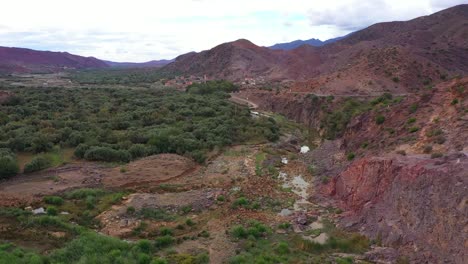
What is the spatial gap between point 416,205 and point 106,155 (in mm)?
23120

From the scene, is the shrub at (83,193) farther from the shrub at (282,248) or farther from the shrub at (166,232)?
the shrub at (282,248)

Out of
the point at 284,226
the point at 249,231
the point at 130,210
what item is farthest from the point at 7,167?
the point at 284,226

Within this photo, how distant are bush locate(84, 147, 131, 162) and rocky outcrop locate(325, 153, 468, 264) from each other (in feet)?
58.9

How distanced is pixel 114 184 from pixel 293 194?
39.1ft

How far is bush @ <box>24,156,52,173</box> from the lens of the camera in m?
30.1

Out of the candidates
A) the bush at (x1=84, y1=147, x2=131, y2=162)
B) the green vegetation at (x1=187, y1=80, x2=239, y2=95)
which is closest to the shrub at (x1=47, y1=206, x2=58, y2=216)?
the bush at (x1=84, y1=147, x2=131, y2=162)

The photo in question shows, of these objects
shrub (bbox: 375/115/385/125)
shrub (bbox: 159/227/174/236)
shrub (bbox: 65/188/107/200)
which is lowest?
shrub (bbox: 159/227/174/236)

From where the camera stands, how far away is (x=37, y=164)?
100ft

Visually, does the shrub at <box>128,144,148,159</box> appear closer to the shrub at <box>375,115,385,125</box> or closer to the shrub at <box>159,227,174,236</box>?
the shrub at <box>159,227,174,236</box>

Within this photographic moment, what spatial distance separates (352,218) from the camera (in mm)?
21891

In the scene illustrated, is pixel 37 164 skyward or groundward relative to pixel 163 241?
skyward

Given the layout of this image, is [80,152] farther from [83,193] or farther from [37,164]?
[83,193]

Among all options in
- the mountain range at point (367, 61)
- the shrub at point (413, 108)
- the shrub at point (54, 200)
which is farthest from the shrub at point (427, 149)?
the mountain range at point (367, 61)

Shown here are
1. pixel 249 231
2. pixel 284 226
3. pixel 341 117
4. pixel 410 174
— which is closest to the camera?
pixel 410 174
